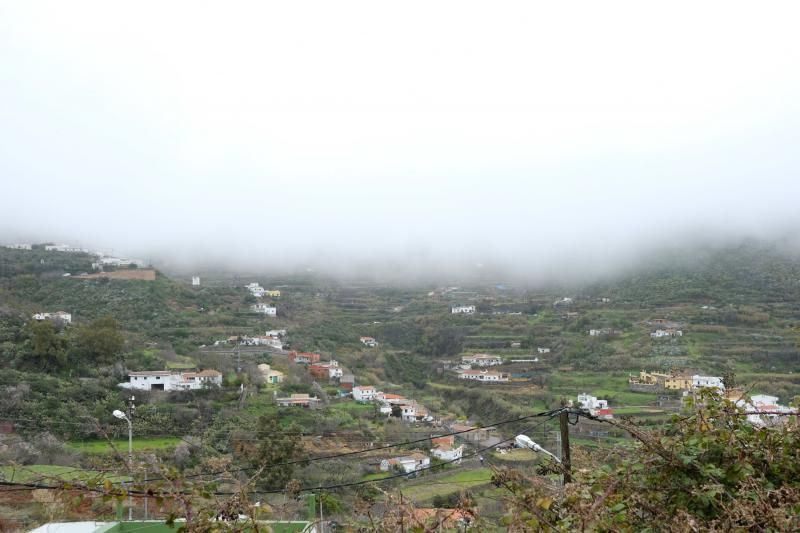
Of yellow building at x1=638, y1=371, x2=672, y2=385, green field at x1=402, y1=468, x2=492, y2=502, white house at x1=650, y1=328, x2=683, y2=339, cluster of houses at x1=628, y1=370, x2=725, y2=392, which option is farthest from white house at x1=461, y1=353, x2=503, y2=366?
green field at x1=402, y1=468, x2=492, y2=502

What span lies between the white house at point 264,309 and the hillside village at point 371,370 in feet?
Result: 0.57

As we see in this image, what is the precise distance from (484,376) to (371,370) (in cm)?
748

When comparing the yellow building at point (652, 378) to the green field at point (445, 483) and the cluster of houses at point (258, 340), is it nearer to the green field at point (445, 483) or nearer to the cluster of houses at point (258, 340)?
the green field at point (445, 483)

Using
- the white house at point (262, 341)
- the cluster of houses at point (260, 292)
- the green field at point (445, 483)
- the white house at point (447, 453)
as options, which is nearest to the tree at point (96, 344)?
the white house at point (262, 341)

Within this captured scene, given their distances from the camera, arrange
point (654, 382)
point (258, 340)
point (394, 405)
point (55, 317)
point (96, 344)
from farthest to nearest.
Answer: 1. point (258, 340)
2. point (55, 317)
3. point (394, 405)
4. point (654, 382)
5. point (96, 344)

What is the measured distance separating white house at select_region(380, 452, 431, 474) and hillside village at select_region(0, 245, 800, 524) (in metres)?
0.07

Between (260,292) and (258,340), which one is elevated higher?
(260,292)

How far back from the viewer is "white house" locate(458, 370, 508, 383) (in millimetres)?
28938

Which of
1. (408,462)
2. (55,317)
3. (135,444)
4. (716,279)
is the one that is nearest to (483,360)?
(408,462)

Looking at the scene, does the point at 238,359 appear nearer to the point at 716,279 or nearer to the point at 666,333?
the point at 666,333

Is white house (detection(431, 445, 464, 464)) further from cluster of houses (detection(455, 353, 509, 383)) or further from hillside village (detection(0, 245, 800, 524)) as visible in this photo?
cluster of houses (detection(455, 353, 509, 383))

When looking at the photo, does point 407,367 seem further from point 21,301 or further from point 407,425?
Answer: point 21,301

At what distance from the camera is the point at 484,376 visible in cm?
2948

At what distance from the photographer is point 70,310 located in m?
28.7
